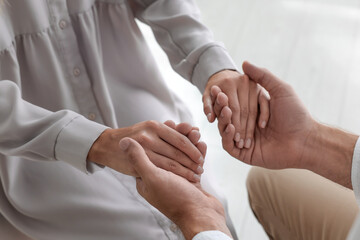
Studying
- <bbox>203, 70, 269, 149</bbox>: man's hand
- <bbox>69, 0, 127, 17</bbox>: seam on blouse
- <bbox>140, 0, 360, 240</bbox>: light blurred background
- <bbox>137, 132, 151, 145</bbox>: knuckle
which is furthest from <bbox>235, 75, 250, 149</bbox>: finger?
<bbox>140, 0, 360, 240</bbox>: light blurred background

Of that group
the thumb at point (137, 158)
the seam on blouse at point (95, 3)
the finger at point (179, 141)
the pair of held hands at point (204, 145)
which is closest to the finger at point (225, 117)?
the pair of held hands at point (204, 145)

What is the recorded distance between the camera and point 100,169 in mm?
1087

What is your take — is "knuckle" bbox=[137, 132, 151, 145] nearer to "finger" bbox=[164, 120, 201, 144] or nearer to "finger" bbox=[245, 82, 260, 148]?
"finger" bbox=[164, 120, 201, 144]

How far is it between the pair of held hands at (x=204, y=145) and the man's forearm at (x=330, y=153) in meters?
0.01

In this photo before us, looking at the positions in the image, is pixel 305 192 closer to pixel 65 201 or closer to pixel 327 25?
pixel 65 201

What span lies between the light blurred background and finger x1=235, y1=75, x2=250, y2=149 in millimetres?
586

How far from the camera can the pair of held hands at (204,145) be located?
0.97 meters

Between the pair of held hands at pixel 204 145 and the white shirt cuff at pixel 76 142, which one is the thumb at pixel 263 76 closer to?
the pair of held hands at pixel 204 145

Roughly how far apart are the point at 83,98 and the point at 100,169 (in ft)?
0.56

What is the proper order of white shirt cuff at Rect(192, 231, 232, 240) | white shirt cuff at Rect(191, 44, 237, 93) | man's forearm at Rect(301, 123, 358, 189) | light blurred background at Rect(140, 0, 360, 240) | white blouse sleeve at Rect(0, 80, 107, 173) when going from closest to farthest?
white shirt cuff at Rect(192, 231, 232, 240) < white blouse sleeve at Rect(0, 80, 107, 173) < man's forearm at Rect(301, 123, 358, 189) < white shirt cuff at Rect(191, 44, 237, 93) < light blurred background at Rect(140, 0, 360, 240)

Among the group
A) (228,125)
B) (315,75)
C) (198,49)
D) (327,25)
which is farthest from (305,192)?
(327,25)

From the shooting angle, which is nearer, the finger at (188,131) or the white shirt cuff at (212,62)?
the finger at (188,131)

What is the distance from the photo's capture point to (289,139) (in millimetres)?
1146

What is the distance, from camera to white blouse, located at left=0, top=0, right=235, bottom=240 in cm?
102
